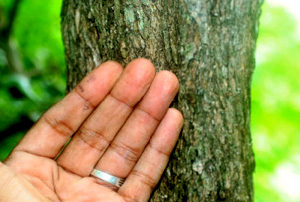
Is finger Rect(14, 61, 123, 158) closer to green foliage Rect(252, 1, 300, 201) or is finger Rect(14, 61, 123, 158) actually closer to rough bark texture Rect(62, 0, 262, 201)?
rough bark texture Rect(62, 0, 262, 201)

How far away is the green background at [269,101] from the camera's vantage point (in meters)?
4.03

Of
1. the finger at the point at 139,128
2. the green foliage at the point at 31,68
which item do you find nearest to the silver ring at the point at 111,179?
the finger at the point at 139,128

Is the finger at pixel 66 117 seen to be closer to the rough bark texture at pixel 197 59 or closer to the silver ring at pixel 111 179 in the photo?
the rough bark texture at pixel 197 59

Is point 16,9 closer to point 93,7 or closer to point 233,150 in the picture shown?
point 93,7

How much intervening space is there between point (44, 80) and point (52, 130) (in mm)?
4899

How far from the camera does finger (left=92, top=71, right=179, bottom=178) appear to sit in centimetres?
153

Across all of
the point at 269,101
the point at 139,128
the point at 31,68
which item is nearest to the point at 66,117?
the point at 139,128

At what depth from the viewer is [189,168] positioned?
156cm

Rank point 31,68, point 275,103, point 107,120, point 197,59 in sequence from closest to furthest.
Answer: point 197,59
point 107,120
point 275,103
point 31,68

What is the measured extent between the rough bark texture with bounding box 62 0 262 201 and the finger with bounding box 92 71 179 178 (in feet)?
0.23

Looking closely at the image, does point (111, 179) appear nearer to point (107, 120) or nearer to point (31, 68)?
point (107, 120)

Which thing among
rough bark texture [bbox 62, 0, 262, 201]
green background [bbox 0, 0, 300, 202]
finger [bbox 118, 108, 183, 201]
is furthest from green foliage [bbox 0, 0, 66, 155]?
rough bark texture [bbox 62, 0, 262, 201]

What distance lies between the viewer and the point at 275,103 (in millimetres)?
4445

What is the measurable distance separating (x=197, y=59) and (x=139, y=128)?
44cm
